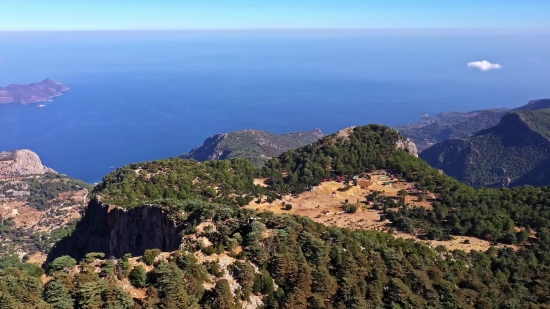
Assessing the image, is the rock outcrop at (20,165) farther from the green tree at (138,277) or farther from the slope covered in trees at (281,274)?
the green tree at (138,277)

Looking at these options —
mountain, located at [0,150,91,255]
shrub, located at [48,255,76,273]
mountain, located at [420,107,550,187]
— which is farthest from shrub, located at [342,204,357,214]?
mountain, located at [420,107,550,187]

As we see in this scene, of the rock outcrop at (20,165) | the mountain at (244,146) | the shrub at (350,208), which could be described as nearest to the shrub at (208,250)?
the shrub at (350,208)

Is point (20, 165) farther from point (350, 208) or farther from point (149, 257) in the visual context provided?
point (149, 257)

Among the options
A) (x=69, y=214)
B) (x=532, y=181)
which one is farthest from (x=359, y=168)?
(x=532, y=181)

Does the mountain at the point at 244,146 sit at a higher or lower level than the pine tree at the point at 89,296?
lower

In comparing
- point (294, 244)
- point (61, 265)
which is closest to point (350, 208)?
point (294, 244)
